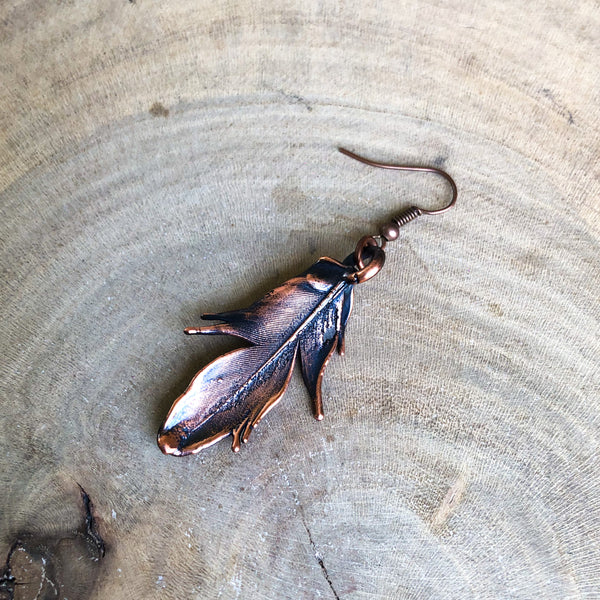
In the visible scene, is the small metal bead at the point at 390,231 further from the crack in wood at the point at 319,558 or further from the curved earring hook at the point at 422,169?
the crack in wood at the point at 319,558

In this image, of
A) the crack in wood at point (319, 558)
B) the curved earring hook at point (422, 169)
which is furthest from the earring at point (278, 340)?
the crack in wood at point (319, 558)

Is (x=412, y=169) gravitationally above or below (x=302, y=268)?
above

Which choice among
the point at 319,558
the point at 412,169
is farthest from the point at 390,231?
the point at 319,558

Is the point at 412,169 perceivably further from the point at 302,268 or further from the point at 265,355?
the point at 265,355

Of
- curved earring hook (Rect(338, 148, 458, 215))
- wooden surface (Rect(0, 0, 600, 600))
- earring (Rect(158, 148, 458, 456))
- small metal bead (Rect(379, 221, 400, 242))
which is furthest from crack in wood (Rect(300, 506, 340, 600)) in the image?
curved earring hook (Rect(338, 148, 458, 215))


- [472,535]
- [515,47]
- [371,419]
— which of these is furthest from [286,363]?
[515,47]

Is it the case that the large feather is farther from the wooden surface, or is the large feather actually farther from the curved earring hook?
the curved earring hook

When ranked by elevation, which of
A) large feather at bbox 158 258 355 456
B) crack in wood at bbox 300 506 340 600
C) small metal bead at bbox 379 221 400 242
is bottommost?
crack in wood at bbox 300 506 340 600

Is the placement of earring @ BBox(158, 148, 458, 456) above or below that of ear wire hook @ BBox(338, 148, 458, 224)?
below
